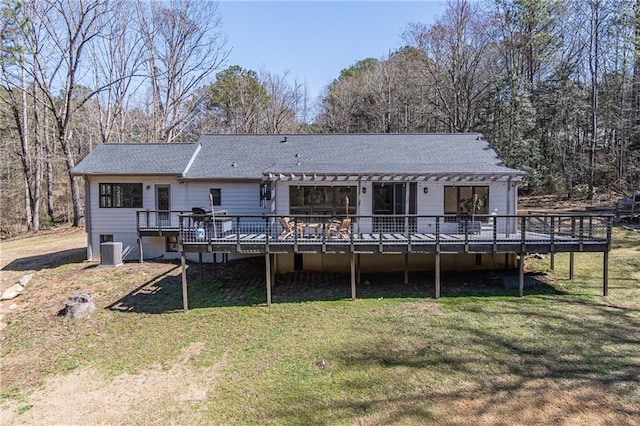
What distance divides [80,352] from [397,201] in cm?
946

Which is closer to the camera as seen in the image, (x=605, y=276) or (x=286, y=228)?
(x=605, y=276)

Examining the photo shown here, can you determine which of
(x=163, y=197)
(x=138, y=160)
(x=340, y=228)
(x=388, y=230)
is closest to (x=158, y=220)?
(x=163, y=197)

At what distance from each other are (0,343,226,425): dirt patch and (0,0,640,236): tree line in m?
18.8

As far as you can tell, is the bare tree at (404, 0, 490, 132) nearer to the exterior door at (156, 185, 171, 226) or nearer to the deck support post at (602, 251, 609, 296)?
the deck support post at (602, 251, 609, 296)

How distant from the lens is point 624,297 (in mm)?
9234

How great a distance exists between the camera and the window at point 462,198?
11.6 m

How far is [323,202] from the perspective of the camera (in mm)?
11766

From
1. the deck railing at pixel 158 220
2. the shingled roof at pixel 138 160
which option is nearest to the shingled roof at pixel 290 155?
the shingled roof at pixel 138 160

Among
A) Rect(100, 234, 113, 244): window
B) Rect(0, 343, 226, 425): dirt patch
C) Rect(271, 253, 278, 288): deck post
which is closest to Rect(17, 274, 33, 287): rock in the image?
Rect(100, 234, 113, 244): window

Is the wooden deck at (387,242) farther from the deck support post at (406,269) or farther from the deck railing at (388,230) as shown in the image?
the deck support post at (406,269)

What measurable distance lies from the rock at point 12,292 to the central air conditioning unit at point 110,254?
7.73 ft

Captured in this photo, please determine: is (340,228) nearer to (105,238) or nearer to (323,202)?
(323,202)

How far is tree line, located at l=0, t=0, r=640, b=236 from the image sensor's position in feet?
69.7

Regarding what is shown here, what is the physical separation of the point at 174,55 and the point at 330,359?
26462 mm
